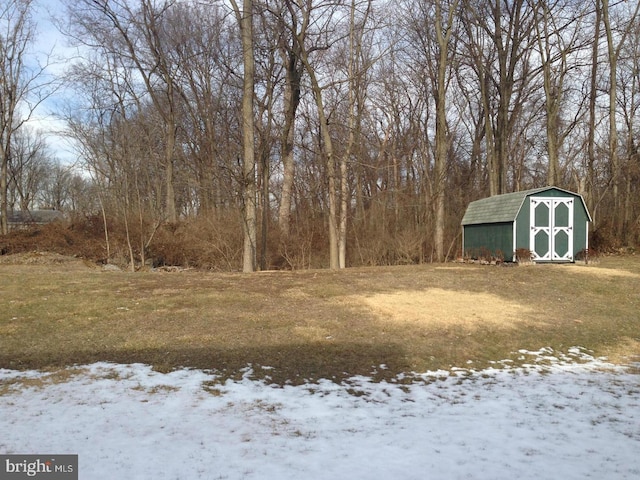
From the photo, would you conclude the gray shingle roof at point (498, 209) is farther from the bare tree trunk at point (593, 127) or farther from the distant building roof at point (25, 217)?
the distant building roof at point (25, 217)

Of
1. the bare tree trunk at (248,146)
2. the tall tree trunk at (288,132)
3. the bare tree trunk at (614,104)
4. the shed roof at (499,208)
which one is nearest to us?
the bare tree trunk at (248,146)

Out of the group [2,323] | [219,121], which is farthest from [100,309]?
[219,121]

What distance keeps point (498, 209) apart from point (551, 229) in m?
1.82

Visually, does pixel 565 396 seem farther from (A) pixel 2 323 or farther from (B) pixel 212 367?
(A) pixel 2 323

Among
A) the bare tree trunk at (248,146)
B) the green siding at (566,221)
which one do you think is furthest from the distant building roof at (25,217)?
the green siding at (566,221)

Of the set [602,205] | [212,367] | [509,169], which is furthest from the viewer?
[509,169]

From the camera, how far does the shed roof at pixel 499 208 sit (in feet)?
50.3

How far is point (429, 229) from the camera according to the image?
20.6m

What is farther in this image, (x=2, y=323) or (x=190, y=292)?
(x=190, y=292)

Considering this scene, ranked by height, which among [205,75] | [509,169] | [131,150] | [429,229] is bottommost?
[429,229]

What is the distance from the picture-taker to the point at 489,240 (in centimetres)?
1653

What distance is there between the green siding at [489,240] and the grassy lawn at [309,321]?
285 cm

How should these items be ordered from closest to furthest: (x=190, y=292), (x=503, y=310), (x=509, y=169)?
(x=503, y=310) → (x=190, y=292) → (x=509, y=169)

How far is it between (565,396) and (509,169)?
33.6 metres
